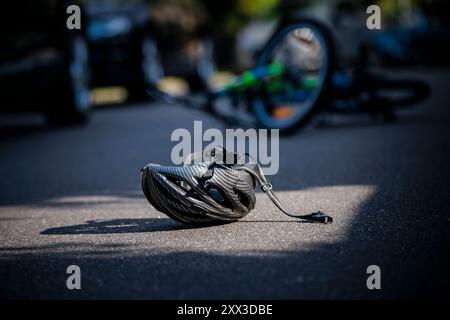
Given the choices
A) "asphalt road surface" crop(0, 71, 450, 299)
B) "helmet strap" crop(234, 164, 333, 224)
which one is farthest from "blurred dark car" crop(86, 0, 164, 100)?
"helmet strap" crop(234, 164, 333, 224)

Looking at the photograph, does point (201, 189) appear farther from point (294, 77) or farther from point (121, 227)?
point (294, 77)

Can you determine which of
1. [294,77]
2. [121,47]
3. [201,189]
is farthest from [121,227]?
[121,47]

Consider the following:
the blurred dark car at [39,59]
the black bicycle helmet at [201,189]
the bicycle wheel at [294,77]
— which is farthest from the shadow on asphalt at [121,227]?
the blurred dark car at [39,59]

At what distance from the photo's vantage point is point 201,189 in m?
3.71

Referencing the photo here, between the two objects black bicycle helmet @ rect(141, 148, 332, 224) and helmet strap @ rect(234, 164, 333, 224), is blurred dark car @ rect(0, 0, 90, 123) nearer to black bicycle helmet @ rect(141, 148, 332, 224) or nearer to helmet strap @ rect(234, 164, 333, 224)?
black bicycle helmet @ rect(141, 148, 332, 224)

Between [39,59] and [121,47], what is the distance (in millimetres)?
4066

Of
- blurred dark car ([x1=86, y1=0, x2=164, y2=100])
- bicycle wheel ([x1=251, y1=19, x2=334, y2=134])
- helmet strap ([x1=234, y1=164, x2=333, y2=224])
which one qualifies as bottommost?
helmet strap ([x1=234, y1=164, x2=333, y2=224])

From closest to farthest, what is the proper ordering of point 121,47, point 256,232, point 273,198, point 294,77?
point 256,232
point 273,198
point 294,77
point 121,47

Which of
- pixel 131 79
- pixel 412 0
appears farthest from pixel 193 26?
pixel 412 0

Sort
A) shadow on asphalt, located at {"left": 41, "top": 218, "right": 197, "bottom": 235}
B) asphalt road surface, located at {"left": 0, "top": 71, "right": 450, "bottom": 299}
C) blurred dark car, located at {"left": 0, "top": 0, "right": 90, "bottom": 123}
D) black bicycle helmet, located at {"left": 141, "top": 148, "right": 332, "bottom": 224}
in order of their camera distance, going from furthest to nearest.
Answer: blurred dark car, located at {"left": 0, "top": 0, "right": 90, "bottom": 123} → shadow on asphalt, located at {"left": 41, "top": 218, "right": 197, "bottom": 235} → black bicycle helmet, located at {"left": 141, "top": 148, "right": 332, "bottom": 224} → asphalt road surface, located at {"left": 0, "top": 71, "right": 450, "bottom": 299}

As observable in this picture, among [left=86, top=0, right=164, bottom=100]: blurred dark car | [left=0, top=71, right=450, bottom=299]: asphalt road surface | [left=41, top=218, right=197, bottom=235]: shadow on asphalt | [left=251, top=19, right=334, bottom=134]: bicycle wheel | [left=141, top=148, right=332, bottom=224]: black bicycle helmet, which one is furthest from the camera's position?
[left=86, top=0, right=164, bottom=100]: blurred dark car

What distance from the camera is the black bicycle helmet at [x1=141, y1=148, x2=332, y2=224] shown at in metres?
3.70

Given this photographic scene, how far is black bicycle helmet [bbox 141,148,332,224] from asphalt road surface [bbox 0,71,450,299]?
0.36 feet

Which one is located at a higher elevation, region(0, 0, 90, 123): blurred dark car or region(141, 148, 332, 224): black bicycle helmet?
region(0, 0, 90, 123): blurred dark car
